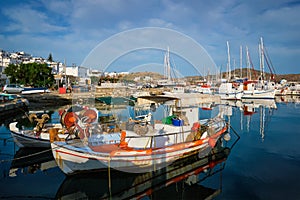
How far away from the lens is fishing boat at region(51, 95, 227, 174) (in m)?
8.29

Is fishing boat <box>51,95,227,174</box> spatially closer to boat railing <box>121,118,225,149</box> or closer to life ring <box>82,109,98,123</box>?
boat railing <box>121,118,225,149</box>

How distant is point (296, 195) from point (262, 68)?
48750 millimetres

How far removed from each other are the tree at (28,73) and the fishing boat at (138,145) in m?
36.1

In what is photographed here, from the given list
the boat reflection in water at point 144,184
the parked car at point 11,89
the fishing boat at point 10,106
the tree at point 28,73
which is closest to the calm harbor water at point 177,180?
the boat reflection in water at point 144,184

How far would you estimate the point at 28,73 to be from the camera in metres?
40.5

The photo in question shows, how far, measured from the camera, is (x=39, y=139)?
11.8 metres

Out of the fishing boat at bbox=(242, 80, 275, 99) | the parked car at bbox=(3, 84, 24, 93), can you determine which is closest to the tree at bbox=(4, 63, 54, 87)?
the parked car at bbox=(3, 84, 24, 93)

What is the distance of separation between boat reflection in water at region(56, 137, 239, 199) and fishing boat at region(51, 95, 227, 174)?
356 millimetres

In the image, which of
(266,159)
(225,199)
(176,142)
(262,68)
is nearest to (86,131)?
(176,142)

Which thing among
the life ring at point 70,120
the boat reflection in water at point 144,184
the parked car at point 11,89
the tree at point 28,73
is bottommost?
the boat reflection in water at point 144,184

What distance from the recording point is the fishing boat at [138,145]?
829 centimetres

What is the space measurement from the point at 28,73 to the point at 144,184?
1567 inches

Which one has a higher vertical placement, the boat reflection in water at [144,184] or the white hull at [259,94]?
the white hull at [259,94]

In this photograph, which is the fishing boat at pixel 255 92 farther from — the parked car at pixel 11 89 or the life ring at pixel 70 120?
the parked car at pixel 11 89
